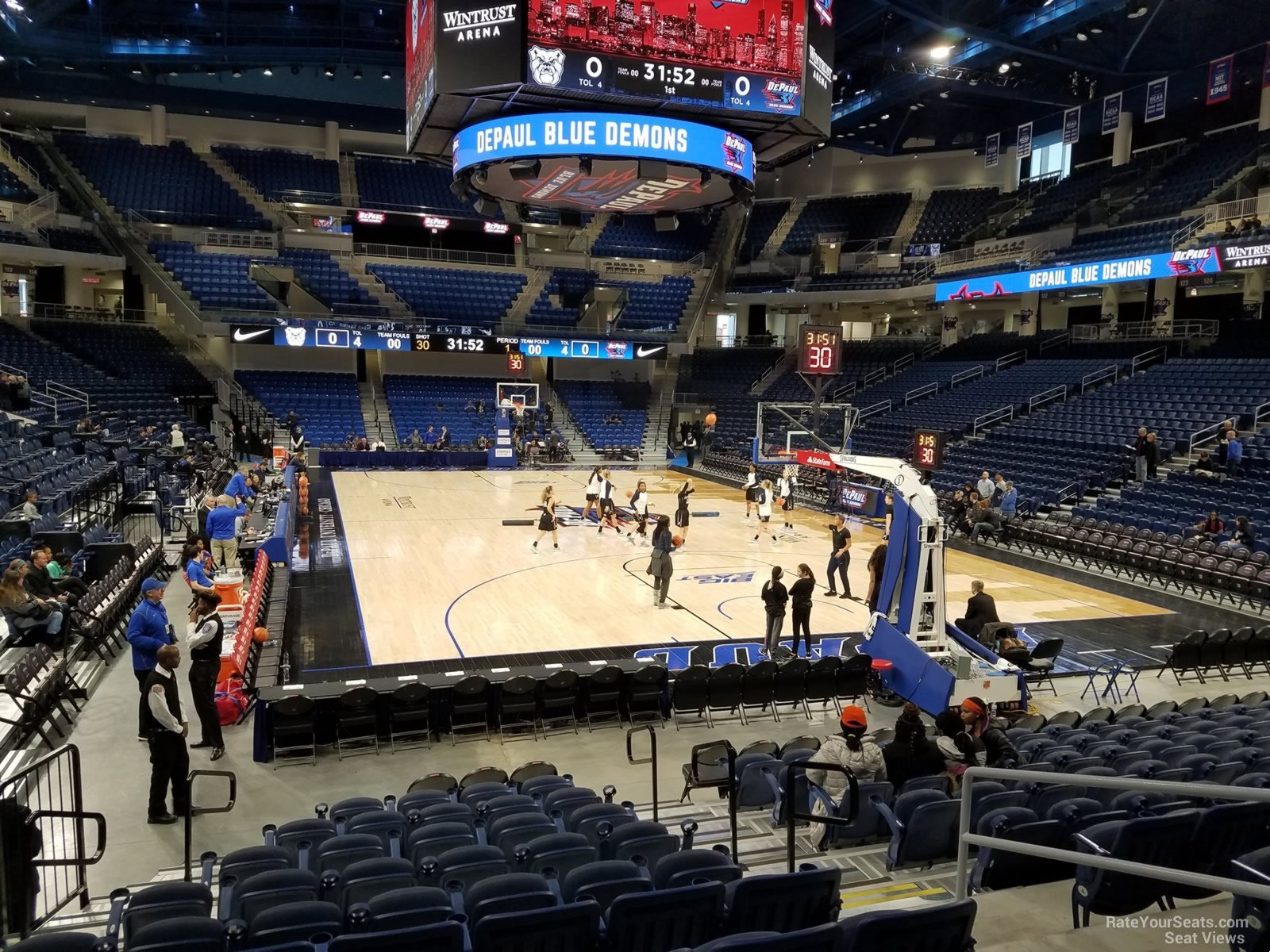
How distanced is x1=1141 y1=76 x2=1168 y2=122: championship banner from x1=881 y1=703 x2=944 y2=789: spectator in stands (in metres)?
28.7

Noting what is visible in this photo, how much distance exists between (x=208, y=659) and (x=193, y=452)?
827 inches

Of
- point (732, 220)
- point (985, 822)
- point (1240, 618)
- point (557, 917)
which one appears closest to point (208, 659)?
point (557, 917)

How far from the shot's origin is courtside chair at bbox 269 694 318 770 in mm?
8438

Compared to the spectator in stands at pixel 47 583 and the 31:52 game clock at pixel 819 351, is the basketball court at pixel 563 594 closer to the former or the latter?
the spectator in stands at pixel 47 583

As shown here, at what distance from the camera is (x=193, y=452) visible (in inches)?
1060

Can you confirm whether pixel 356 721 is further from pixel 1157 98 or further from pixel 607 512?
pixel 1157 98

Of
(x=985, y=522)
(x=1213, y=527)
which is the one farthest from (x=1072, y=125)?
(x=1213, y=527)

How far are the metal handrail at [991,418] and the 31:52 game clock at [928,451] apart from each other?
17.5m

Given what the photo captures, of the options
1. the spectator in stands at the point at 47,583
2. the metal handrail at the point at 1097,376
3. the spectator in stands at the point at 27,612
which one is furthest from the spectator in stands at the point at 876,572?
the metal handrail at the point at 1097,376

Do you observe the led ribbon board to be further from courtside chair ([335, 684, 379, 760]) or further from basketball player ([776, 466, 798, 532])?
courtside chair ([335, 684, 379, 760])

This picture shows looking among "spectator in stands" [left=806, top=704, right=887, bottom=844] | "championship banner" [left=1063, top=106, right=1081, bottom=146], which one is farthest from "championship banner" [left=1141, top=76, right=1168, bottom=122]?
"spectator in stands" [left=806, top=704, right=887, bottom=844]

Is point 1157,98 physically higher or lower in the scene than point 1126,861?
higher

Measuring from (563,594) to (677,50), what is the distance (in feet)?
29.5

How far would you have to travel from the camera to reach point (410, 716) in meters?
9.05
